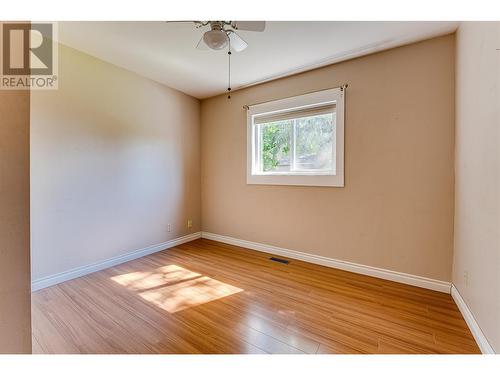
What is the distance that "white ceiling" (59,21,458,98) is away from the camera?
6.39 ft

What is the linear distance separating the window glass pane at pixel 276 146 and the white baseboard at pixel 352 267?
113cm

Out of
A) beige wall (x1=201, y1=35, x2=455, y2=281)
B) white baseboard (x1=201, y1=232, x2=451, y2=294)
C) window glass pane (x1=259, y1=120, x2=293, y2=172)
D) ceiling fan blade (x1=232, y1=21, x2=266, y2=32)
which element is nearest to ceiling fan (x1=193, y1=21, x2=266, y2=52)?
ceiling fan blade (x1=232, y1=21, x2=266, y2=32)

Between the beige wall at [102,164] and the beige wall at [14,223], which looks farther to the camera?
the beige wall at [102,164]

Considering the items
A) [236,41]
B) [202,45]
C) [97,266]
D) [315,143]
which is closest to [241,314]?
[97,266]

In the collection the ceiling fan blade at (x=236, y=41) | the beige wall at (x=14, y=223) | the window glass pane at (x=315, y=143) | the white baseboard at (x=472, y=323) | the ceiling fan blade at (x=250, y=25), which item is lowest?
the white baseboard at (x=472, y=323)

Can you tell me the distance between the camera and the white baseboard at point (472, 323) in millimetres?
1329

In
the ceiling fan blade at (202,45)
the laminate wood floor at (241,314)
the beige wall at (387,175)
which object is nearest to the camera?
the laminate wood floor at (241,314)

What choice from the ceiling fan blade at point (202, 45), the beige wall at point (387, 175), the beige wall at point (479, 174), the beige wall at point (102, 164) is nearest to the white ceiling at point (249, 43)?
the ceiling fan blade at point (202, 45)

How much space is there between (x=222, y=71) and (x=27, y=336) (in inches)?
113

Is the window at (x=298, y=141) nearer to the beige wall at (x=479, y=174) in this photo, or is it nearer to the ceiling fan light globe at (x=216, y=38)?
the beige wall at (x=479, y=174)

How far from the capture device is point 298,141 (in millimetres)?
2973

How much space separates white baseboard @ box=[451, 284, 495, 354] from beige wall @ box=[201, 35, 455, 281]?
0.70ft
